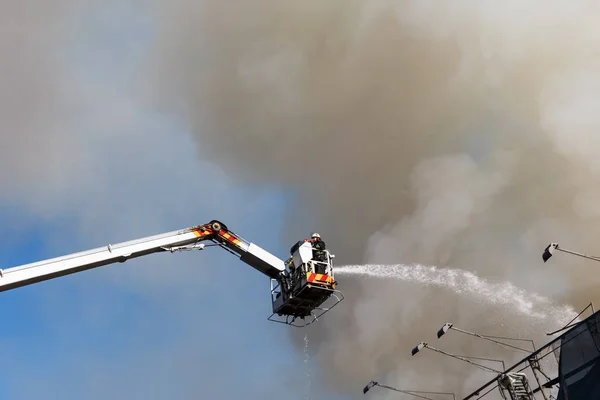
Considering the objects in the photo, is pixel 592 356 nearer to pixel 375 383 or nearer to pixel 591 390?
pixel 591 390

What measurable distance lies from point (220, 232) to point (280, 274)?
359 cm

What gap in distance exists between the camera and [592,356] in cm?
2470

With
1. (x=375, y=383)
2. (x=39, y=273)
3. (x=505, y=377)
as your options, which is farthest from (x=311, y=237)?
(x=375, y=383)

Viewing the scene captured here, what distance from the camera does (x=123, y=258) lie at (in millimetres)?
26031

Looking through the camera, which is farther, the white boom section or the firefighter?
the firefighter

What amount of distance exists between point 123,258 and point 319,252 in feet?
28.7

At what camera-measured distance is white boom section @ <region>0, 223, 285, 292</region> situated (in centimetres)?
2297

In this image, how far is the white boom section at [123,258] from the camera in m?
23.0

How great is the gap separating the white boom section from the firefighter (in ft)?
7.17

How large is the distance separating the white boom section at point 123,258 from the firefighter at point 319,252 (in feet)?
7.17

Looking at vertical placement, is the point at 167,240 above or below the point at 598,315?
above

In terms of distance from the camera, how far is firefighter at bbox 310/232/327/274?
88.2 ft

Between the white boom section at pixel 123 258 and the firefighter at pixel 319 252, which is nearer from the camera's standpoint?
the white boom section at pixel 123 258

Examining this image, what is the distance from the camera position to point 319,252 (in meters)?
27.3
